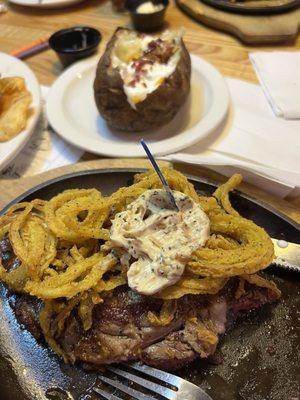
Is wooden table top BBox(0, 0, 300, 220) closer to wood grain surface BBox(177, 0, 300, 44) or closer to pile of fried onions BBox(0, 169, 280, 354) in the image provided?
wood grain surface BBox(177, 0, 300, 44)

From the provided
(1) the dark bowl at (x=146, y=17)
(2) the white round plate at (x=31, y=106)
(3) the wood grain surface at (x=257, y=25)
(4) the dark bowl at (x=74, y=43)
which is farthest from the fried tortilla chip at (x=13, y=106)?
(3) the wood grain surface at (x=257, y=25)

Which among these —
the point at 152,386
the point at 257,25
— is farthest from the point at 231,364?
the point at 257,25

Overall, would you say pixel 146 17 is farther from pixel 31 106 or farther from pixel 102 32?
pixel 31 106

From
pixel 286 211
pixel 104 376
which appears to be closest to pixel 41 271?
pixel 104 376

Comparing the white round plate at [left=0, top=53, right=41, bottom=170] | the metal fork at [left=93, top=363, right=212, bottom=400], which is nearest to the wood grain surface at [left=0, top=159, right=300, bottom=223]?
the white round plate at [left=0, top=53, right=41, bottom=170]

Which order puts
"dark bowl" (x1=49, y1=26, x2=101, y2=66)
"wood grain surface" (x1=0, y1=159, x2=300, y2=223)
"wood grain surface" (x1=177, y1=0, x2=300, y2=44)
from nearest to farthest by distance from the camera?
"wood grain surface" (x1=0, y1=159, x2=300, y2=223), "dark bowl" (x1=49, y1=26, x2=101, y2=66), "wood grain surface" (x1=177, y1=0, x2=300, y2=44)
